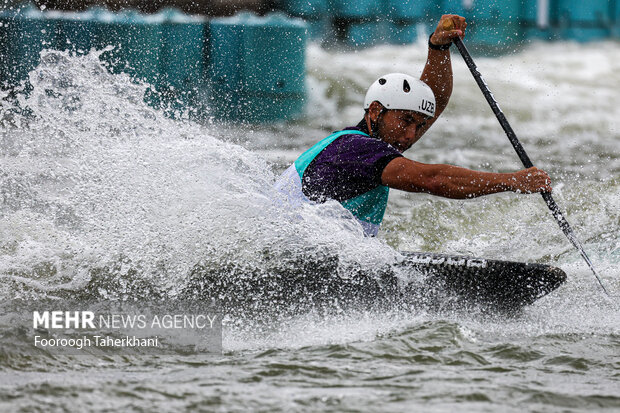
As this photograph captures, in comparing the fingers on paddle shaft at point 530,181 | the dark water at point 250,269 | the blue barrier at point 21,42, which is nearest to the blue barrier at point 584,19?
the blue barrier at point 21,42

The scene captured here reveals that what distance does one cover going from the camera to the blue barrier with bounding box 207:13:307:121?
14156mm

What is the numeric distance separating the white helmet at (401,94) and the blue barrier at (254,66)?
9.38 meters

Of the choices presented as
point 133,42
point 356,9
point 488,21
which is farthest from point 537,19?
point 133,42

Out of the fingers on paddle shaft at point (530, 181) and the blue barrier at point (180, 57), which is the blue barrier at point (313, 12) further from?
the fingers on paddle shaft at point (530, 181)

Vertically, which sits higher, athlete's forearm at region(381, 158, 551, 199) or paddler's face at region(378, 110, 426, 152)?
paddler's face at region(378, 110, 426, 152)

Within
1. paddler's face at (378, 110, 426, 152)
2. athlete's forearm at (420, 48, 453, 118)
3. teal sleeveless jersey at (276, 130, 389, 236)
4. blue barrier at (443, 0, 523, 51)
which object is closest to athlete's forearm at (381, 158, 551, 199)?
teal sleeveless jersey at (276, 130, 389, 236)

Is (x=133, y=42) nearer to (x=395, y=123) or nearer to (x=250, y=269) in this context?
(x=395, y=123)

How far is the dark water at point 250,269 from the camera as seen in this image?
11.1 ft

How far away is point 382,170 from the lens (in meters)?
4.54

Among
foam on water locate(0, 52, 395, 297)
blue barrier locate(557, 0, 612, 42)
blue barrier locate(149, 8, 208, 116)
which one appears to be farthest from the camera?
blue barrier locate(557, 0, 612, 42)

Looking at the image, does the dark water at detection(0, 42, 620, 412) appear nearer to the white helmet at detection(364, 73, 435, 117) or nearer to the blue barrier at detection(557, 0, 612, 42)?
the white helmet at detection(364, 73, 435, 117)

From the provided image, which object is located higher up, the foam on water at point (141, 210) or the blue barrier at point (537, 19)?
the blue barrier at point (537, 19)

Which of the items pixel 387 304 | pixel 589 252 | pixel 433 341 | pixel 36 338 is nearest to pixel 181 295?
pixel 36 338

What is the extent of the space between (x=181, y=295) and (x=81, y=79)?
2.06 metres
